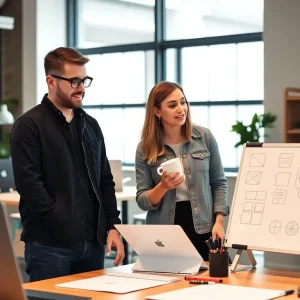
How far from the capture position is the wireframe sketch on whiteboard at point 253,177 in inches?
126

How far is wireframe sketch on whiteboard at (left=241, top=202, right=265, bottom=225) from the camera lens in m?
3.12

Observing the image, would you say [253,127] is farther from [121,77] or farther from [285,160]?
[285,160]

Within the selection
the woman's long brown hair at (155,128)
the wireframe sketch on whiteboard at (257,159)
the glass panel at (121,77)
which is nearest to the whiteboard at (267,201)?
the wireframe sketch on whiteboard at (257,159)

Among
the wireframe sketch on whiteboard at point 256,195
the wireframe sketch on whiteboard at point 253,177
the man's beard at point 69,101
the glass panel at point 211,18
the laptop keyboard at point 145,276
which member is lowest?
the laptop keyboard at point 145,276

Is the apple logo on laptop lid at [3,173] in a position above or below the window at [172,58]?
below

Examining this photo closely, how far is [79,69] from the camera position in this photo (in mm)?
3141

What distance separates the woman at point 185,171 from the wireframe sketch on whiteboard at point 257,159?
279mm

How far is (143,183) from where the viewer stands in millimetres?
3426

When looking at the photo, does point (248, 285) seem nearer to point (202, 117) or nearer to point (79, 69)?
point (79, 69)

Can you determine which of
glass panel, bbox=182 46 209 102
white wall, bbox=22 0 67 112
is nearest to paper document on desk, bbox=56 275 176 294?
glass panel, bbox=182 46 209 102

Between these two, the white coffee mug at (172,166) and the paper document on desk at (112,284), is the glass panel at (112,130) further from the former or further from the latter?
the paper document on desk at (112,284)

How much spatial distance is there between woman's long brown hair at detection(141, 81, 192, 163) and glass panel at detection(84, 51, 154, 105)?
201 inches

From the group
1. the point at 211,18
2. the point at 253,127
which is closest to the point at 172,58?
the point at 211,18

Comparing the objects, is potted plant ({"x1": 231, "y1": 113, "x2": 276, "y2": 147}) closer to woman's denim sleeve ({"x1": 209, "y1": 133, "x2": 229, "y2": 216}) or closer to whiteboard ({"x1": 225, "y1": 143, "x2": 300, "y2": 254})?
woman's denim sleeve ({"x1": 209, "y1": 133, "x2": 229, "y2": 216})
